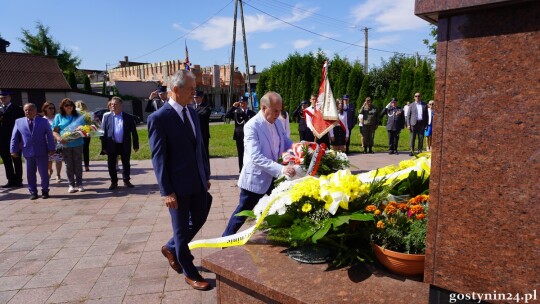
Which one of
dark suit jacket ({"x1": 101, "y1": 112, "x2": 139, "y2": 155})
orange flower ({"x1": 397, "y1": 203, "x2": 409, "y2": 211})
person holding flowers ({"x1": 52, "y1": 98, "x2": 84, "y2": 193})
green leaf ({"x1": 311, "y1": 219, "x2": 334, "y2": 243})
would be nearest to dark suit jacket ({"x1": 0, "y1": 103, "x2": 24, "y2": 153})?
person holding flowers ({"x1": 52, "y1": 98, "x2": 84, "y2": 193})

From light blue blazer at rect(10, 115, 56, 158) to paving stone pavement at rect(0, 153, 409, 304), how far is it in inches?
34.5

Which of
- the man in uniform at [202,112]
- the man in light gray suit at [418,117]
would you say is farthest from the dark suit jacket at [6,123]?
the man in light gray suit at [418,117]

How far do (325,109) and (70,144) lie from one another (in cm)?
497

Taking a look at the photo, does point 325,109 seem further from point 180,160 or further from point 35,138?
point 35,138

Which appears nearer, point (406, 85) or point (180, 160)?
point (180, 160)

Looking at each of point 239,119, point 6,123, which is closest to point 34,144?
point 6,123

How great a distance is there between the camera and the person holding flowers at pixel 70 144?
744 centimetres

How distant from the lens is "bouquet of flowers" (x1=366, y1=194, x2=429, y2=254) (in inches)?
79.7

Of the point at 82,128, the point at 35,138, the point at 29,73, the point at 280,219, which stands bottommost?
the point at 280,219

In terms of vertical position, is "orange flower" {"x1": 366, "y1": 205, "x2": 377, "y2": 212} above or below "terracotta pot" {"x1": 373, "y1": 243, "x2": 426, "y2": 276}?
above

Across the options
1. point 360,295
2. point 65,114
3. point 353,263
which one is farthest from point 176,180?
point 65,114

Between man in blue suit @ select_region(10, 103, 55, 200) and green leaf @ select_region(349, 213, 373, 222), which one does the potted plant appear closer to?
green leaf @ select_region(349, 213, 373, 222)

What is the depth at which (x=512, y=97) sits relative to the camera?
1.37 m

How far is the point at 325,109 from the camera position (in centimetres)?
562
